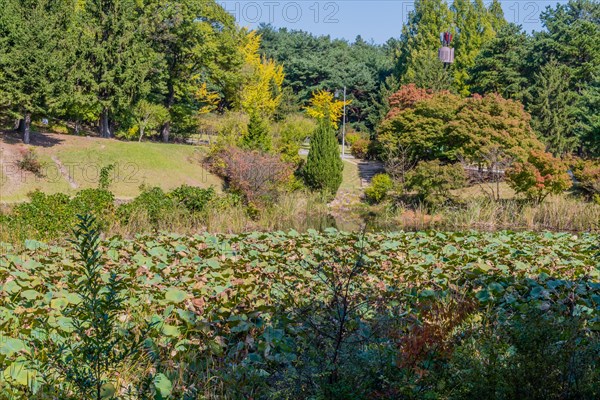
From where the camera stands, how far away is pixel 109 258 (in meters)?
5.96

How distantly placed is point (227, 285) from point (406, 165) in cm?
1855

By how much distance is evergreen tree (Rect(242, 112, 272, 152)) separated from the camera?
848 inches

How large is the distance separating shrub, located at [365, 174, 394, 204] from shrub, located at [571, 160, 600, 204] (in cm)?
661

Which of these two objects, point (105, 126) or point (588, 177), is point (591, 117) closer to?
point (588, 177)

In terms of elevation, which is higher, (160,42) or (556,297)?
(160,42)

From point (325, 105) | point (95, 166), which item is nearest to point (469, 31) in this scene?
point (325, 105)

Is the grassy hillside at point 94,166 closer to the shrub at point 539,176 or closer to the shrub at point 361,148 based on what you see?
the shrub at point 361,148

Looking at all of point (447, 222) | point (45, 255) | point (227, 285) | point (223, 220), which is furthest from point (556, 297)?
point (447, 222)

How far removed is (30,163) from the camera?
19.4 m

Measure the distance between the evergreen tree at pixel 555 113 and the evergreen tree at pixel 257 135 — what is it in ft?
40.0

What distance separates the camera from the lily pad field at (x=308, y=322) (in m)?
2.88

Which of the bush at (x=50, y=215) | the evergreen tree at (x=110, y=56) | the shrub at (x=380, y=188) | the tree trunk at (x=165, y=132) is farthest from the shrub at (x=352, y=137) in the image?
the bush at (x=50, y=215)

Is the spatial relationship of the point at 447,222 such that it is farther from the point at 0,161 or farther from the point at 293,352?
the point at 0,161

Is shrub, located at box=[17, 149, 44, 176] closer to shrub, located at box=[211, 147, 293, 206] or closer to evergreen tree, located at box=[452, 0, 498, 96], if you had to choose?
shrub, located at box=[211, 147, 293, 206]
